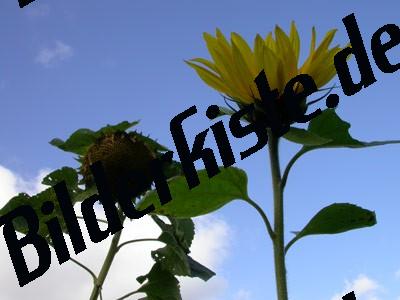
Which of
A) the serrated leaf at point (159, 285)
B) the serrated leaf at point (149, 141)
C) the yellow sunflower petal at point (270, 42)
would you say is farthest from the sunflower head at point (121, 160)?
the yellow sunflower petal at point (270, 42)

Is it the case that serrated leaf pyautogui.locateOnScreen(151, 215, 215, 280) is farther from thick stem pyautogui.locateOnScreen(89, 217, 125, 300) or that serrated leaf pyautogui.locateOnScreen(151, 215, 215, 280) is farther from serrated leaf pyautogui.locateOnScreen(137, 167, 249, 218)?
serrated leaf pyautogui.locateOnScreen(137, 167, 249, 218)

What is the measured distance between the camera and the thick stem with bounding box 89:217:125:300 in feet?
4.53

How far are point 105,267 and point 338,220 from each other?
75 centimetres

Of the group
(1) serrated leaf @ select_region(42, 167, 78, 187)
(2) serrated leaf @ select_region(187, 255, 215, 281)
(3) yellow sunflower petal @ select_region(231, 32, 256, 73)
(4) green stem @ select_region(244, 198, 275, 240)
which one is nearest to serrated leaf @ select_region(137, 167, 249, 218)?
(4) green stem @ select_region(244, 198, 275, 240)

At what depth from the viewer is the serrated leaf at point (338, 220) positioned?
2.51ft

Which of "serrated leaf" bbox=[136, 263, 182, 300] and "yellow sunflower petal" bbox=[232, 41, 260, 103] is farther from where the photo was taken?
"serrated leaf" bbox=[136, 263, 182, 300]

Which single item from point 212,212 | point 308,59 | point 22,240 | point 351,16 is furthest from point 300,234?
point 22,240

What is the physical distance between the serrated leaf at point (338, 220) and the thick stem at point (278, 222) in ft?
0.14

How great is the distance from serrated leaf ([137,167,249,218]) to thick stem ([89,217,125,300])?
2.03ft

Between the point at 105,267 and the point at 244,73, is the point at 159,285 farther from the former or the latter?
the point at 244,73

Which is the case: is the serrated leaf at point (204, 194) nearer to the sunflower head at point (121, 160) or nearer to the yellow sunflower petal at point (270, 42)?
the yellow sunflower petal at point (270, 42)

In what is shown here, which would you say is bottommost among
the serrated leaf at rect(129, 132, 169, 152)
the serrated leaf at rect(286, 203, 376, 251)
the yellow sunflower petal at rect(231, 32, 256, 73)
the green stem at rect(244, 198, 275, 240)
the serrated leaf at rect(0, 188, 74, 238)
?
the serrated leaf at rect(286, 203, 376, 251)

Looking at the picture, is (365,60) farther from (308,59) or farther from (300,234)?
(300,234)

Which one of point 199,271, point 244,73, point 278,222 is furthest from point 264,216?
point 199,271
